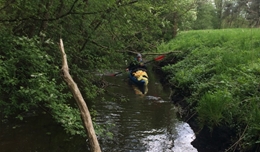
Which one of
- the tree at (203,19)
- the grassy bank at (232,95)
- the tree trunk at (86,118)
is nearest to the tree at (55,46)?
the tree trunk at (86,118)

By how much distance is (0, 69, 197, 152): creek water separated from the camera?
20.6 ft

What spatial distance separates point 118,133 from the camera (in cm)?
731

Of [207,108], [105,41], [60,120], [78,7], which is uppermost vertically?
[78,7]

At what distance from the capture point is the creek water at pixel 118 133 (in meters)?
6.28

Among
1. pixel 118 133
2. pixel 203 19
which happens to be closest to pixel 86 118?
pixel 118 133

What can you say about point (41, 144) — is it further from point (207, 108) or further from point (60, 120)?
point (207, 108)

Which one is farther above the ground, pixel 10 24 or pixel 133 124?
pixel 10 24

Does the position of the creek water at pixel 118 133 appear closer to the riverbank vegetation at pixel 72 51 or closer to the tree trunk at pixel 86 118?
the riverbank vegetation at pixel 72 51

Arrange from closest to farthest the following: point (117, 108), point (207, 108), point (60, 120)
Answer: point (60, 120) → point (207, 108) → point (117, 108)

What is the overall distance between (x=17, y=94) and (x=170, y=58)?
11.7 m

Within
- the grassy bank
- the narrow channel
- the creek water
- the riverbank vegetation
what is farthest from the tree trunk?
the narrow channel

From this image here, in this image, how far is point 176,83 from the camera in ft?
32.1

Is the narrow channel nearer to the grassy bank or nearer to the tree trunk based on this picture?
the grassy bank

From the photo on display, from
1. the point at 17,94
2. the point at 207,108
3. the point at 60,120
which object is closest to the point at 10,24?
the point at 17,94
